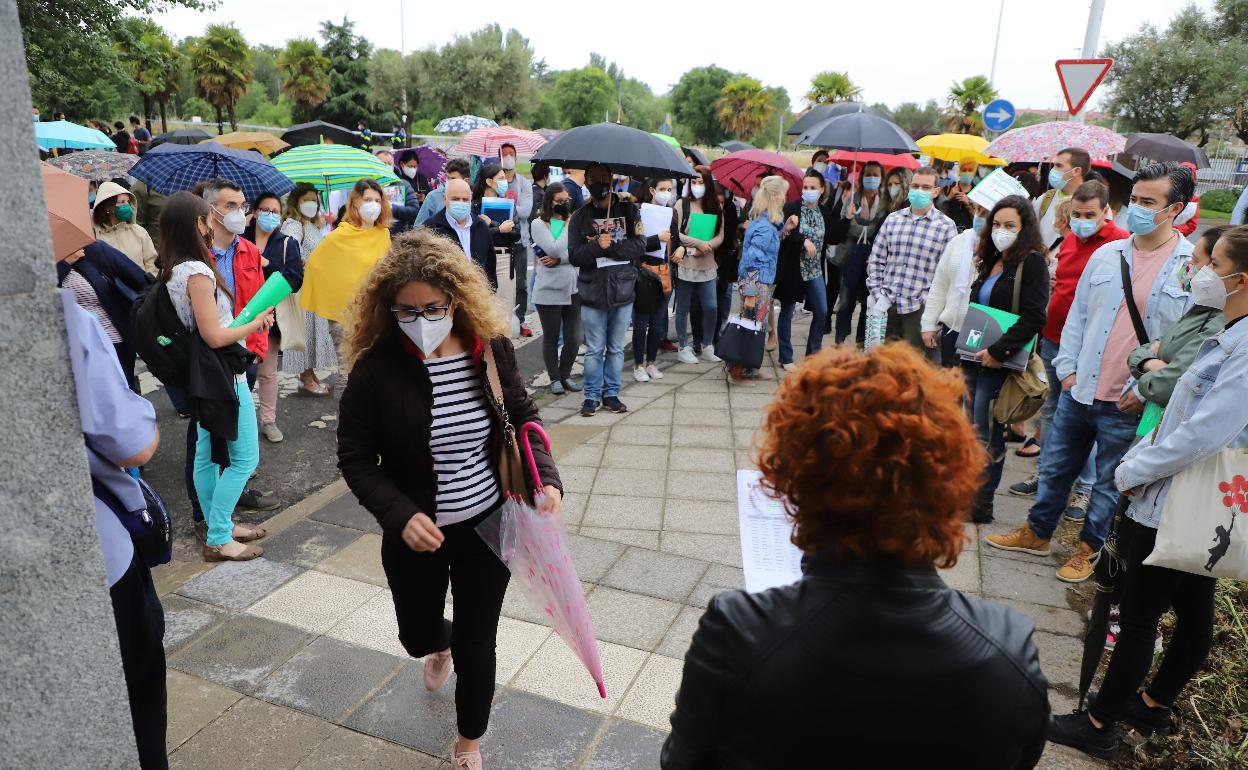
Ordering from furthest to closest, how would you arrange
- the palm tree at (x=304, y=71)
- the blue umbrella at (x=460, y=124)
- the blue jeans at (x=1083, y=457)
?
the palm tree at (x=304, y=71) < the blue umbrella at (x=460, y=124) < the blue jeans at (x=1083, y=457)

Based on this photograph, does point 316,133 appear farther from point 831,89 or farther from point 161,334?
point 831,89

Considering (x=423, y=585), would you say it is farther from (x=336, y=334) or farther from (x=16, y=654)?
(x=336, y=334)

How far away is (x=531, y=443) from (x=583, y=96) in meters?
63.3

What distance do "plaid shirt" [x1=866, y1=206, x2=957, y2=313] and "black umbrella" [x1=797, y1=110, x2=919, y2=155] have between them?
3.10 m

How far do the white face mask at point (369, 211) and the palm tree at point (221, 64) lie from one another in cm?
3745

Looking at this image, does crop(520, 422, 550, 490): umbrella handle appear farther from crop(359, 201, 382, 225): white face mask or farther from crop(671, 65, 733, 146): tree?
crop(671, 65, 733, 146): tree

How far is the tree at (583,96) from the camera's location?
62250mm

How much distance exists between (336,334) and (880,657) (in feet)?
20.7

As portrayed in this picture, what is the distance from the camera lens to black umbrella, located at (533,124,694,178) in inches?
248

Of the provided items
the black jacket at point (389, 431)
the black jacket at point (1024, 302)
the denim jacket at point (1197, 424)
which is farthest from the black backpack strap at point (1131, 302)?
the black jacket at point (389, 431)

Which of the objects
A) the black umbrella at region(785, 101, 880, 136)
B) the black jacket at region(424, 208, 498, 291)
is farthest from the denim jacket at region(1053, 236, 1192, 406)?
the black umbrella at region(785, 101, 880, 136)

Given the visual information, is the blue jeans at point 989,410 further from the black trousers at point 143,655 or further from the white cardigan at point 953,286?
the black trousers at point 143,655

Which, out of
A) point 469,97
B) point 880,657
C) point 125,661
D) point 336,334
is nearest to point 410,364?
point 125,661

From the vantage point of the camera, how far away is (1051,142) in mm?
8086
